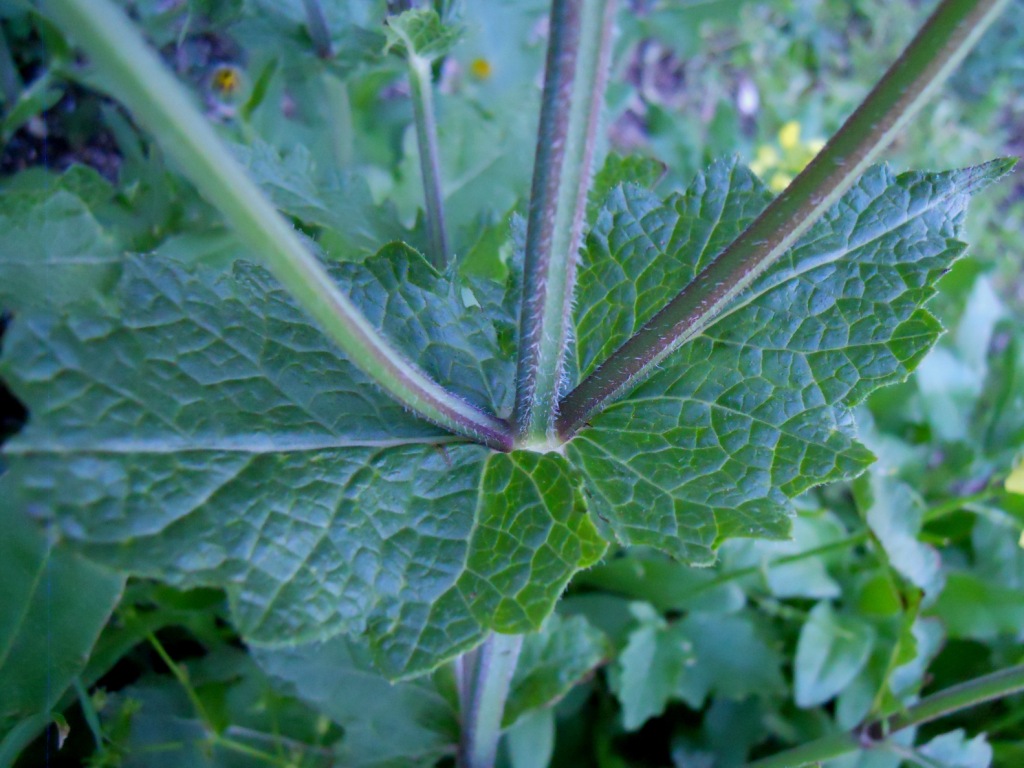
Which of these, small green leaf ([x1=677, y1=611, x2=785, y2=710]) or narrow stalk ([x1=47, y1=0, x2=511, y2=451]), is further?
→ small green leaf ([x1=677, y1=611, x2=785, y2=710])

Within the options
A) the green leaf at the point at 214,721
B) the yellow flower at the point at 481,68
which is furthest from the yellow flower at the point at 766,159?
the green leaf at the point at 214,721

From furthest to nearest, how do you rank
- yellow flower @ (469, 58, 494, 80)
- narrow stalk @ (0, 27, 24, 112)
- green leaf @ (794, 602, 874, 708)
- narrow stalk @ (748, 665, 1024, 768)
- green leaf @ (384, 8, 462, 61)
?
yellow flower @ (469, 58, 494, 80) → narrow stalk @ (0, 27, 24, 112) → green leaf @ (794, 602, 874, 708) → narrow stalk @ (748, 665, 1024, 768) → green leaf @ (384, 8, 462, 61)

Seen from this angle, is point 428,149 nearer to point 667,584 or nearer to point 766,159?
point 667,584

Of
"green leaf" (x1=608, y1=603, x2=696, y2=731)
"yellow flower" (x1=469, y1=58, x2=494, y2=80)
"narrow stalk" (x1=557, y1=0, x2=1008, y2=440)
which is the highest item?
"yellow flower" (x1=469, y1=58, x2=494, y2=80)

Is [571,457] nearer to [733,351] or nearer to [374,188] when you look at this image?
[733,351]

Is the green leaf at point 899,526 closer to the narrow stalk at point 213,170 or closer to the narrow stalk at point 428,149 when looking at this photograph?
the narrow stalk at point 428,149

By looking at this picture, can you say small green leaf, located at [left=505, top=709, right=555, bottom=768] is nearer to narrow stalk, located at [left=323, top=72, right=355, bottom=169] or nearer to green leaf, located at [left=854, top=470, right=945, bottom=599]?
green leaf, located at [left=854, top=470, right=945, bottom=599]

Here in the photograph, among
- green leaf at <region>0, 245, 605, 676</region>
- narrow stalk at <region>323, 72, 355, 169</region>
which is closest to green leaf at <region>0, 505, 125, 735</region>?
green leaf at <region>0, 245, 605, 676</region>
